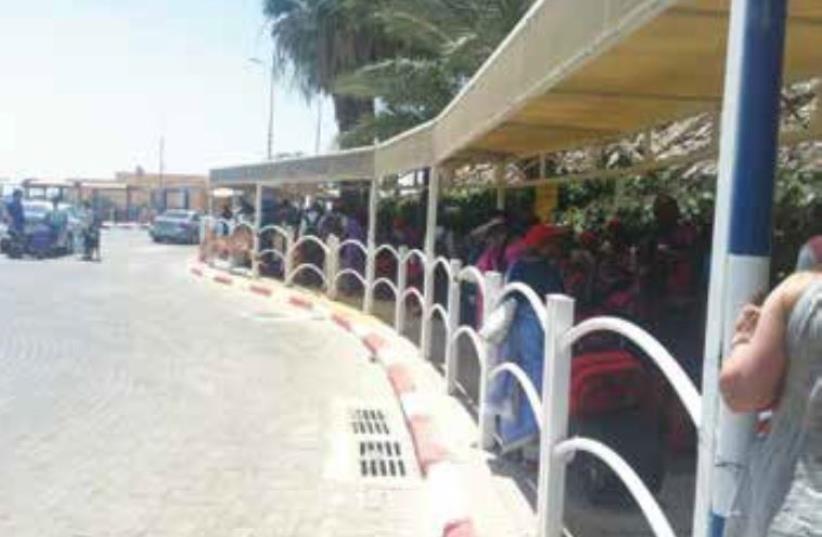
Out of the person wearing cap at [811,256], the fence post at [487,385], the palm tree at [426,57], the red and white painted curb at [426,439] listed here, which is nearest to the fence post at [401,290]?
the red and white painted curb at [426,439]

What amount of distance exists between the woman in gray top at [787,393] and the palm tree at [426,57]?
1705 centimetres

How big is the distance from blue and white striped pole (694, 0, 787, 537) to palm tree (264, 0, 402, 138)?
2592 centimetres

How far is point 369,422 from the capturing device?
32.4 ft

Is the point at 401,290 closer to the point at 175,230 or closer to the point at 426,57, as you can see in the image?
the point at 426,57

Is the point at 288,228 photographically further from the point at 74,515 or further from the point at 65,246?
the point at 74,515

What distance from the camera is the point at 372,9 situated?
2636cm

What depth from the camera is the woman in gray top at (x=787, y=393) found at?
285 centimetres

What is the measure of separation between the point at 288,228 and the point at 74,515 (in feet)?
58.1

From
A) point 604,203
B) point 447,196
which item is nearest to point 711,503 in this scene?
point 604,203

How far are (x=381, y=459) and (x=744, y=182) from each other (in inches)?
215

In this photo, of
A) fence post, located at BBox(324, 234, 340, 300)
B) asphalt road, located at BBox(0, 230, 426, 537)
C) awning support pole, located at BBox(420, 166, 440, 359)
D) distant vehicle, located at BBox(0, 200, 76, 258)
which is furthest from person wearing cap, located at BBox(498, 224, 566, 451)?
distant vehicle, located at BBox(0, 200, 76, 258)

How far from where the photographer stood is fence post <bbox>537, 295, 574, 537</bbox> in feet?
18.6

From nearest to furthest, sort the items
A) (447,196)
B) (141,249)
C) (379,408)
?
(379,408), (447,196), (141,249)

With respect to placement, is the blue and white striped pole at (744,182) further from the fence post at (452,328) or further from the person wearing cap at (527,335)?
the fence post at (452,328)
